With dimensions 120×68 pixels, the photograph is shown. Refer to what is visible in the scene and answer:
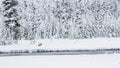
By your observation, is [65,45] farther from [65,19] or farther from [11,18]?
[65,19]

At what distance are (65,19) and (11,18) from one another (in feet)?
35.3

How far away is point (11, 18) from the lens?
120ft

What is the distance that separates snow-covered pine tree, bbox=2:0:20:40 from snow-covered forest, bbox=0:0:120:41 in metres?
1.14

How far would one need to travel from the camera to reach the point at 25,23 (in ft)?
140

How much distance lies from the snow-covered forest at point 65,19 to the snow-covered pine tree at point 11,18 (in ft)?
3.73

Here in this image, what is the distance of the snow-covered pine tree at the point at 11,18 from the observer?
36.7 metres

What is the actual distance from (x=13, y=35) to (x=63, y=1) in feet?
39.5

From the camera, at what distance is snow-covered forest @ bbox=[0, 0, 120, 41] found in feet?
138
